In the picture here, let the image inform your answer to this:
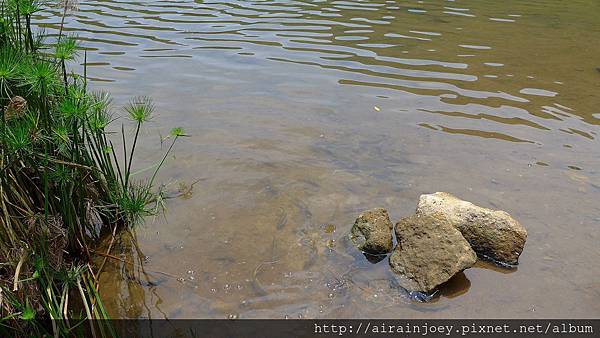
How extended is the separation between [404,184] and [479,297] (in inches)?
52.7

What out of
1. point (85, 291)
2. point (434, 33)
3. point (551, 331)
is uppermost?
point (434, 33)

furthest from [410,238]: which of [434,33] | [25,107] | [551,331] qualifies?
[434,33]

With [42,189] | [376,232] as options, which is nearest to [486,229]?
[376,232]

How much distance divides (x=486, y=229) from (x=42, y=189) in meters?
2.52

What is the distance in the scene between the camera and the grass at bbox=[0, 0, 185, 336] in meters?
2.58

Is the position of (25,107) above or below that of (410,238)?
above

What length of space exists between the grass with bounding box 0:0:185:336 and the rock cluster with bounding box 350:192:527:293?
53.8 inches

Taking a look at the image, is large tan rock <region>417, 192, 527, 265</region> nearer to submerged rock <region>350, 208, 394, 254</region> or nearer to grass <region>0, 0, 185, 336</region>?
submerged rock <region>350, 208, 394, 254</region>

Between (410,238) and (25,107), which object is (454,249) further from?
(25,107)

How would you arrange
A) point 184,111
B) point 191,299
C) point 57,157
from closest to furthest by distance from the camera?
point 57,157 < point 191,299 < point 184,111

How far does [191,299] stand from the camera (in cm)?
324

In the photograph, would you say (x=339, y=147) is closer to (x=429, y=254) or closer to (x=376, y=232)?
(x=376, y=232)

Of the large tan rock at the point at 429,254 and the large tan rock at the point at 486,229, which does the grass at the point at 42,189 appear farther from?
the large tan rock at the point at 486,229

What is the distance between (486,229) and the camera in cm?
352
